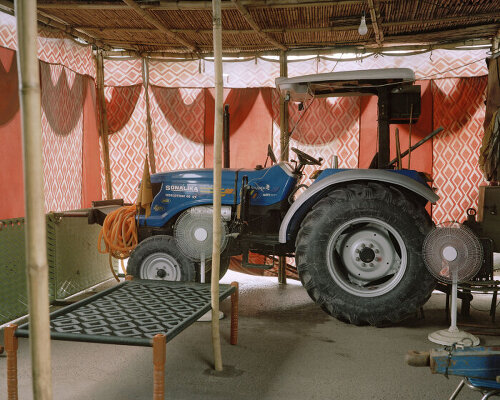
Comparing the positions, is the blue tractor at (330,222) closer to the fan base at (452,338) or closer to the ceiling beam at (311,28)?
the fan base at (452,338)

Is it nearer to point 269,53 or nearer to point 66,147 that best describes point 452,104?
point 269,53

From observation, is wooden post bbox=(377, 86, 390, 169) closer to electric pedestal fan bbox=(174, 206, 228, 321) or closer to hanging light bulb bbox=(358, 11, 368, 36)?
hanging light bulb bbox=(358, 11, 368, 36)

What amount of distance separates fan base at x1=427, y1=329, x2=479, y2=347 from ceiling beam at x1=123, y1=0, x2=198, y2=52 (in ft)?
11.6

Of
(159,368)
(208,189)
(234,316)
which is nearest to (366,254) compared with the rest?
(234,316)

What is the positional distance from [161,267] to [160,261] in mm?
53

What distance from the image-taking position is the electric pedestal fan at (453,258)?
3215mm

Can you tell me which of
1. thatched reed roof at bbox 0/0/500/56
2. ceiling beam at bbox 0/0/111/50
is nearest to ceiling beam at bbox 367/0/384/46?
thatched reed roof at bbox 0/0/500/56

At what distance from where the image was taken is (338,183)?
3832 mm

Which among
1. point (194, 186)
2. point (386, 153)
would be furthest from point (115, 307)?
point (386, 153)

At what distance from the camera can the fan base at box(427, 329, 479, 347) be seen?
323 cm

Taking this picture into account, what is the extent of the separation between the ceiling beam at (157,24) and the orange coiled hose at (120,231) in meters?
1.73

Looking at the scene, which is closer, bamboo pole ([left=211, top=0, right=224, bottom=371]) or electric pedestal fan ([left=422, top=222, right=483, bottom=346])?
bamboo pole ([left=211, top=0, right=224, bottom=371])

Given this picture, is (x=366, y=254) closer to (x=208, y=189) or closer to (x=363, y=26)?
(x=208, y=189)

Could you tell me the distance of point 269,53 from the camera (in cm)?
548
